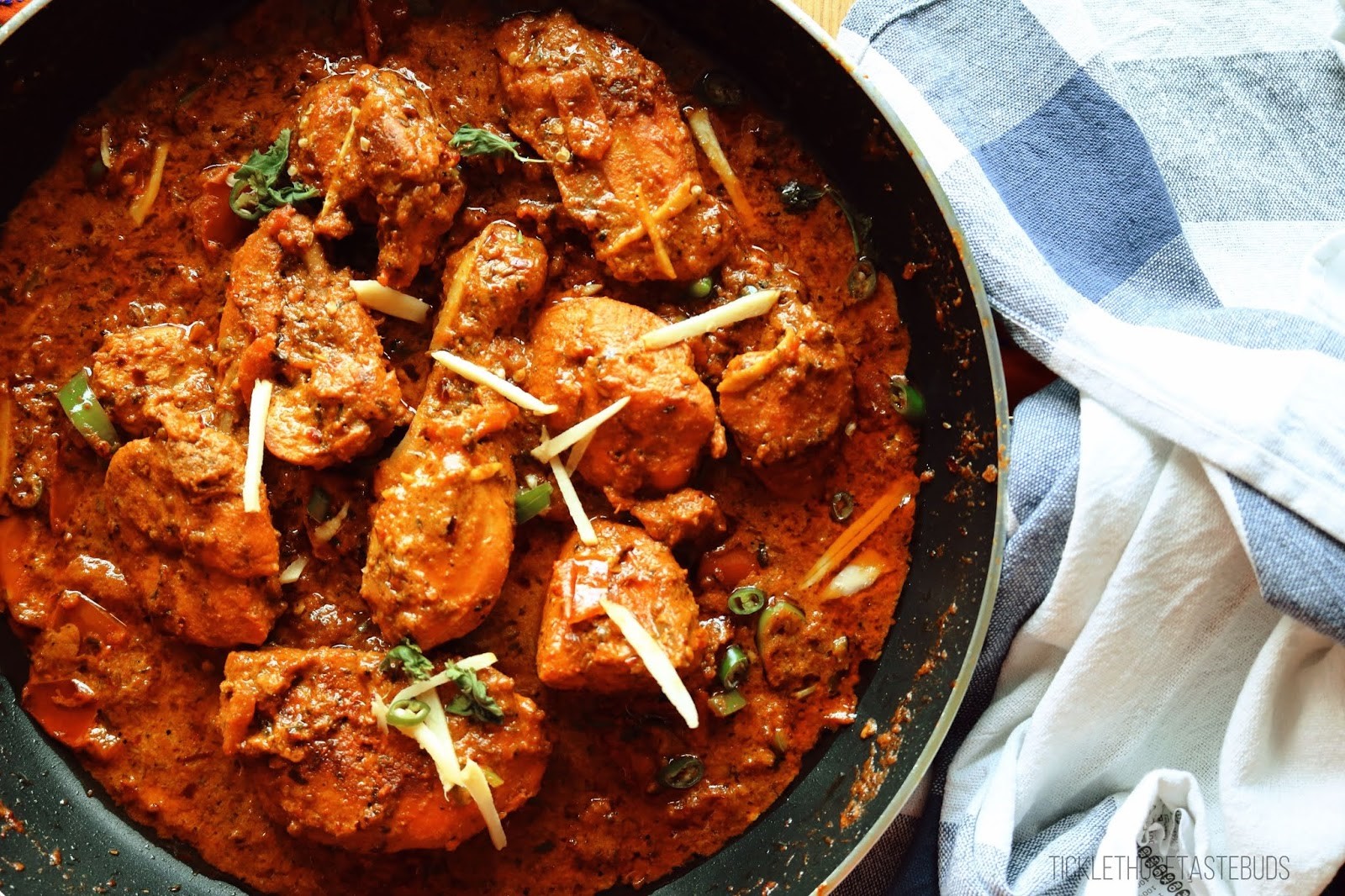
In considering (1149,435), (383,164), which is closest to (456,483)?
(383,164)

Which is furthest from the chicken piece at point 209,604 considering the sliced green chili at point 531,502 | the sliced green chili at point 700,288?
the sliced green chili at point 700,288

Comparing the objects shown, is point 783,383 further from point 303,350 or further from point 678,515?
point 303,350

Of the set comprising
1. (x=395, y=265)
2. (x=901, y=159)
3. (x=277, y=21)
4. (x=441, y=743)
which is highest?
(x=277, y=21)

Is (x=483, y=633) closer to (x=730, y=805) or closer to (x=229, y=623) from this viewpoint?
(x=229, y=623)

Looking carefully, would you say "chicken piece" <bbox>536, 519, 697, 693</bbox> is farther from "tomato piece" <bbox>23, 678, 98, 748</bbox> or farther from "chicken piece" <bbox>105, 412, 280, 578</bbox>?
"tomato piece" <bbox>23, 678, 98, 748</bbox>

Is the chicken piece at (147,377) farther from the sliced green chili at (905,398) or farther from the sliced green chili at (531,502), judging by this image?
the sliced green chili at (905,398)

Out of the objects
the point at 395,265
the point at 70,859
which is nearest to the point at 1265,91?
the point at 395,265
